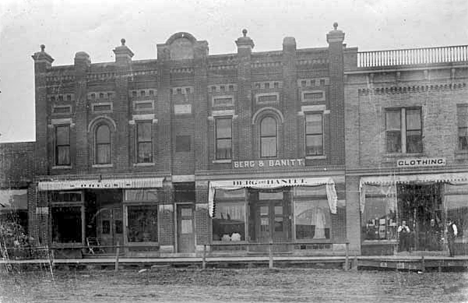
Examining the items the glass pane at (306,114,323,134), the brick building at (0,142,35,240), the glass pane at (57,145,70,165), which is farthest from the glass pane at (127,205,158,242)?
the glass pane at (306,114,323,134)

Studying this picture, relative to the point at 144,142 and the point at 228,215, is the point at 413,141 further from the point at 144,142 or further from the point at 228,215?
the point at 144,142

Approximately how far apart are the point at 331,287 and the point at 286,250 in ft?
31.2

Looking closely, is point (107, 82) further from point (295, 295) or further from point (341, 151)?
point (295, 295)

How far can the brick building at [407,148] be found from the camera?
1169 inches

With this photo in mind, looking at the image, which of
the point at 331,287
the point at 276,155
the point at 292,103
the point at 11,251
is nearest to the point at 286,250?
the point at 276,155

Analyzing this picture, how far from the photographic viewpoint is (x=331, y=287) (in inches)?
840

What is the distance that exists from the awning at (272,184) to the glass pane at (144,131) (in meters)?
3.65

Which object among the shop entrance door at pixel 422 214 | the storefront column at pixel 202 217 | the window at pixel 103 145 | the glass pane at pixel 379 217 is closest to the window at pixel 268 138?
the storefront column at pixel 202 217

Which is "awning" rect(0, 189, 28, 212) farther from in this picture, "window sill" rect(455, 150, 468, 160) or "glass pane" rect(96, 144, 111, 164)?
"window sill" rect(455, 150, 468, 160)

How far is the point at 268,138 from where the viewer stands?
1231 inches

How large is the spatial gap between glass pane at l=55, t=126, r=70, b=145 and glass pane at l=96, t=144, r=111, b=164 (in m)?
1.55

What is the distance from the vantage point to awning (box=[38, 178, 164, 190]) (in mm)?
31609

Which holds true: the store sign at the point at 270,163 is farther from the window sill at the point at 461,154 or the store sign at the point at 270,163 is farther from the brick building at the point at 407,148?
the window sill at the point at 461,154

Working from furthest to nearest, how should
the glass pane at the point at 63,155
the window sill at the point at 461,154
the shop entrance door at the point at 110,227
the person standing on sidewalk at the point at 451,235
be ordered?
the glass pane at the point at 63,155 < the shop entrance door at the point at 110,227 < the window sill at the point at 461,154 < the person standing on sidewalk at the point at 451,235
